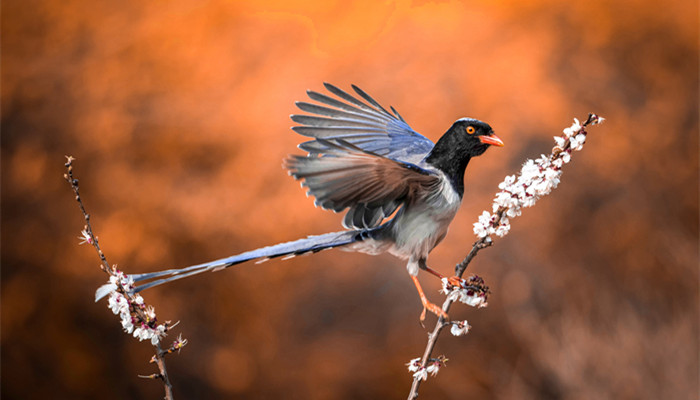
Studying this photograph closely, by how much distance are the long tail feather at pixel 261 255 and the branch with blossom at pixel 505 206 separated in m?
0.19

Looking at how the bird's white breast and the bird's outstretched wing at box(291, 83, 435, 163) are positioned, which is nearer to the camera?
the bird's white breast

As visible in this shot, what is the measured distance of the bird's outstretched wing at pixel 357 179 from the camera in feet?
2.95

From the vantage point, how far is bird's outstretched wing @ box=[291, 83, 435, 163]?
120 centimetres

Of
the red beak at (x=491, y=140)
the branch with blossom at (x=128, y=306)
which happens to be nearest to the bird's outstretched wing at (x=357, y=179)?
the red beak at (x=491, y=140)

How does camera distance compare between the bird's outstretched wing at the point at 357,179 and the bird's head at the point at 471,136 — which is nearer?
the bird's outstretched wing at the point at 357,179

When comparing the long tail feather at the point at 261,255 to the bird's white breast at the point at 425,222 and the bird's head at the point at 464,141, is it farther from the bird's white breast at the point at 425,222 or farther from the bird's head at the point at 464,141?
Result: the bird's head at the point at 464,141

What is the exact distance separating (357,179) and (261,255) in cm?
18

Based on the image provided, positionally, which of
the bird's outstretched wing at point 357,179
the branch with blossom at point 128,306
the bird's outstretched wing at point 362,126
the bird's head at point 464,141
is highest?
the bird's outstretched wing at point 362,126

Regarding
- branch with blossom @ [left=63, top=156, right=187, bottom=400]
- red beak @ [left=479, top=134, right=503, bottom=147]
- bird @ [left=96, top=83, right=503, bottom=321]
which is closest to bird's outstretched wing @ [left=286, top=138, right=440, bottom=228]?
bird @ [left=96, top=83, right=503, bottom=321]

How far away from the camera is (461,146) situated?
3.55 ft

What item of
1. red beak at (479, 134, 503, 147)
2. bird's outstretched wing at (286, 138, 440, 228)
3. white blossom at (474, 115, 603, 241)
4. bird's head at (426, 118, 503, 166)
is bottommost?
white blossom at (474, 115, 603, 241)

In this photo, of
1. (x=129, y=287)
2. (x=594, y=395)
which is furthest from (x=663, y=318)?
(x=129, y=287)

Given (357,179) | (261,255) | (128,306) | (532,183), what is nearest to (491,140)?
(532,183)

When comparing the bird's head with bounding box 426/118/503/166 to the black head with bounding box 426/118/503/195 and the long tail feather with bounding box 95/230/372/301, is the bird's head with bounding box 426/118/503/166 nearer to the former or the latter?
the black head with bounding box 426/118/503/195
